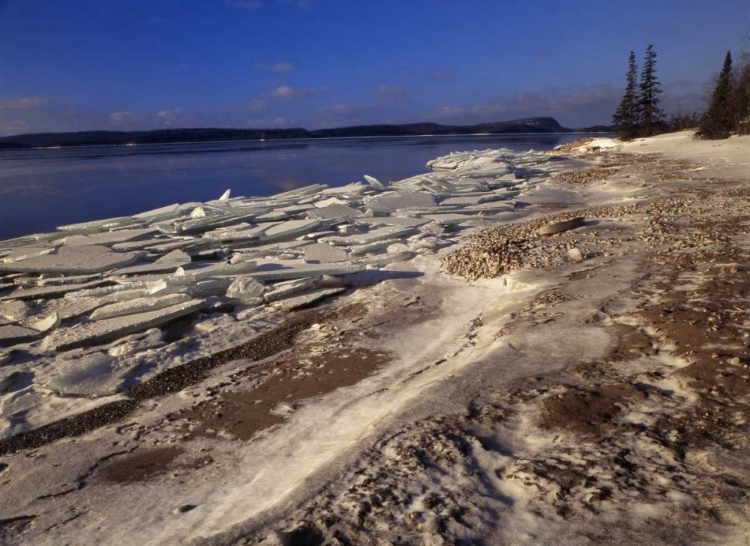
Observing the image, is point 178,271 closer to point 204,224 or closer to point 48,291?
point 48,291

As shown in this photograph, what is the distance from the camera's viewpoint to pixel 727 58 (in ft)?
92.6

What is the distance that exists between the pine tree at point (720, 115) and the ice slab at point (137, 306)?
2475cm

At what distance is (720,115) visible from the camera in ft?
76.2

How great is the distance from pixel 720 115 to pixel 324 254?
2331 centimetres

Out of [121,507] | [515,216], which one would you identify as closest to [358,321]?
[121,507]

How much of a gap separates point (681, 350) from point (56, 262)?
7.37 meters

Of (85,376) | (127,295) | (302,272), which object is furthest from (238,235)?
(85,376)

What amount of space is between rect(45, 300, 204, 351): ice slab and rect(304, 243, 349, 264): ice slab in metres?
2.11

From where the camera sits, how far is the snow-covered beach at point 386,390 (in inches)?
86.0

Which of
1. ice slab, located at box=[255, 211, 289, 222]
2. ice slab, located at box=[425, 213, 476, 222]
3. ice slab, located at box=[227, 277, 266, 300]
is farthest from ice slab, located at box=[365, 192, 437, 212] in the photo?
ice slab, located at box=[227, 277, 266, 300]

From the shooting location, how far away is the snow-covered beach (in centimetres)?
218

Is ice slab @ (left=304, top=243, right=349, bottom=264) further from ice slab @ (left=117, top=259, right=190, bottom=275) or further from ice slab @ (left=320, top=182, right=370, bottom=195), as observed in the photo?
ice slab @ (left=320, top=182, right=370, bottom=195)

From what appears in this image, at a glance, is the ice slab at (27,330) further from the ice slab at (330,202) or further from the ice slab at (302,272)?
the ice slab at (330,202)

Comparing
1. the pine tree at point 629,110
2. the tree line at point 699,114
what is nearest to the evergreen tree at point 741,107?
the tree line at point 699,114
